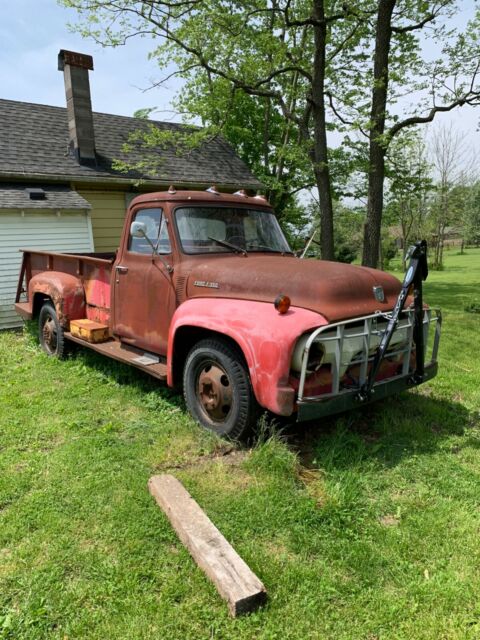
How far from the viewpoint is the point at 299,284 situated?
3.63 meters

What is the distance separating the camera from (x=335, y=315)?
3439 millimetres

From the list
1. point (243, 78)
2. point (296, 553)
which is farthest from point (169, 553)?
point (243, 78)

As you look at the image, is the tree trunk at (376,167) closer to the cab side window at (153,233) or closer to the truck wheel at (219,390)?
the cab side window at (153,233)

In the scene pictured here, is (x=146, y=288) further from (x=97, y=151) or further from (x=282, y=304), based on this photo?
(x=97, y=151)

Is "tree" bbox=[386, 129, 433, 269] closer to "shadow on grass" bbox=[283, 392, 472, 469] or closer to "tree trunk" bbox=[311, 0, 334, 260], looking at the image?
"tree trunk" bbox=[311, 0, 334, 260]

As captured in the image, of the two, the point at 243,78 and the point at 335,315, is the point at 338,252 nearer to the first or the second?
the point at 243,78

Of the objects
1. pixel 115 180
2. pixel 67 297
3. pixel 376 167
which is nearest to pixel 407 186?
pixel 376 167

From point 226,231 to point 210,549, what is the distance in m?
3.07

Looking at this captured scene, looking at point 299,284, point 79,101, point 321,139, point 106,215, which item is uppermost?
point 79,101

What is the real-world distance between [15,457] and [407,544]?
3002 mm

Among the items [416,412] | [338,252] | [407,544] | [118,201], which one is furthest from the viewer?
[338,252]

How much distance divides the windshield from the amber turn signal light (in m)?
1.33

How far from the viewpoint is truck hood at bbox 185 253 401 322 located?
355 cm

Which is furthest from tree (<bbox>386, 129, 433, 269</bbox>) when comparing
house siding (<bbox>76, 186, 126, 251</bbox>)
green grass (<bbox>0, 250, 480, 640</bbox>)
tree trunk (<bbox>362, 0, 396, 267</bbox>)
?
green grass (<bbox>0, 250, 480, 640</bbox>)
